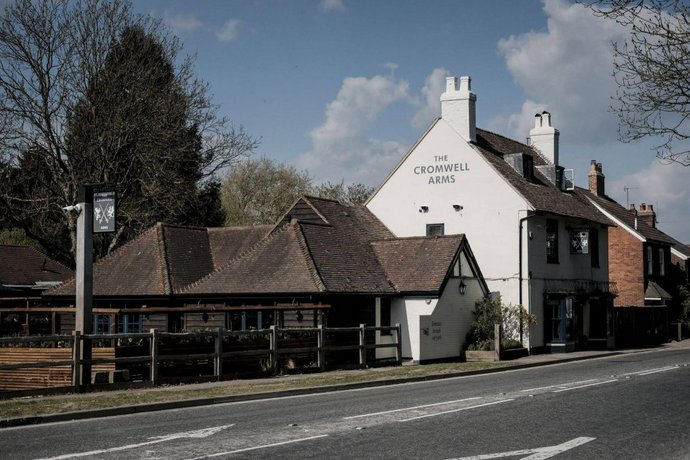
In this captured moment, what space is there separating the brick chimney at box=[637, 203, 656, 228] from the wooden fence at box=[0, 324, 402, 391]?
3776 cm

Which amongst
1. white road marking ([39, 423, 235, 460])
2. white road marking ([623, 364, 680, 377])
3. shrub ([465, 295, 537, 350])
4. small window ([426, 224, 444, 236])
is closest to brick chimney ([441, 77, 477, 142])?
small window ([426, 224, 444, 236])

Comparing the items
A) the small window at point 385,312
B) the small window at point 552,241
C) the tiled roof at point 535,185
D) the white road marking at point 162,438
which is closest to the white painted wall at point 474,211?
the small window at point 552,241

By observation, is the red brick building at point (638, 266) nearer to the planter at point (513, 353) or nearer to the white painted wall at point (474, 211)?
the white painted wall at point (474, 211)

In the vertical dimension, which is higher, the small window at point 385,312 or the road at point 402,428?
the small window at point 385,312

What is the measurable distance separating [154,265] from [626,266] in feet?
102

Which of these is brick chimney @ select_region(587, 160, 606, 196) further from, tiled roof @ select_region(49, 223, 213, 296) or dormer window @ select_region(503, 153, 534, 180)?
tiled roof @ select_region(49, 223, 213, 296)

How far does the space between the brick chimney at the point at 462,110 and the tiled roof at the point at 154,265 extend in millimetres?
12669

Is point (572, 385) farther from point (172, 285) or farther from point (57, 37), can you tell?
point (57, 37)

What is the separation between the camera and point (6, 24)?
130 feet

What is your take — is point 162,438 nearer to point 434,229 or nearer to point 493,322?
point 493,322

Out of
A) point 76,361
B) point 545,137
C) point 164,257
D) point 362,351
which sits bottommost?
point 362,351

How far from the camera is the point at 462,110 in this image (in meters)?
39.7

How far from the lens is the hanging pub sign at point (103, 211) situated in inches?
827

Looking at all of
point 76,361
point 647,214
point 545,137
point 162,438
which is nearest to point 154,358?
point 76,361
